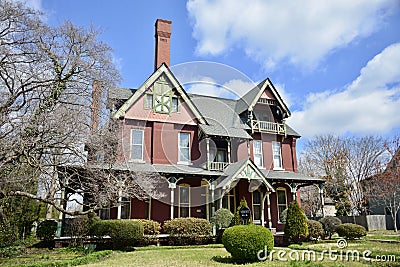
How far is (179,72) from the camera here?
2067 cm

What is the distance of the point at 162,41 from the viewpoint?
76.3ft

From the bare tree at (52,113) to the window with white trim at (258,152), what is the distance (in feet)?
31.2

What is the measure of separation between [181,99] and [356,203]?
72.2 feet

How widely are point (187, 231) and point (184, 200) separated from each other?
3360mm

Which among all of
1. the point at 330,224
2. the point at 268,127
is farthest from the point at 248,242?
the point at 268,127

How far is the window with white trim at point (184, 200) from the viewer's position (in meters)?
19.6

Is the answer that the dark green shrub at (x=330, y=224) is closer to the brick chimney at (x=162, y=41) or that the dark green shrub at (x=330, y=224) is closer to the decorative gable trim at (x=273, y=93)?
the decorative gable trim at (x=273, y=93)

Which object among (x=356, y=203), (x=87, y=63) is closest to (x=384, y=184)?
(x=356, y=203)

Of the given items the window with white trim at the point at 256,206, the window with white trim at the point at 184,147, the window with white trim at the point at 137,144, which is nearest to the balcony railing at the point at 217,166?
the window with white trim at the point at 184,147

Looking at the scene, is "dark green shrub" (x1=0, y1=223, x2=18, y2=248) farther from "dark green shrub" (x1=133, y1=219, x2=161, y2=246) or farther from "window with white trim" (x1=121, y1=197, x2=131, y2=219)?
"dark green shrub" (x1=133, y1=219, x2=161, y2=246)

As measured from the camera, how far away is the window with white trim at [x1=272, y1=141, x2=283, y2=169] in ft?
77.9

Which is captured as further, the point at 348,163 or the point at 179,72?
the point at 348,163

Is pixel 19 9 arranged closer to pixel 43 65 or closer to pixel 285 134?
pixel 43 65

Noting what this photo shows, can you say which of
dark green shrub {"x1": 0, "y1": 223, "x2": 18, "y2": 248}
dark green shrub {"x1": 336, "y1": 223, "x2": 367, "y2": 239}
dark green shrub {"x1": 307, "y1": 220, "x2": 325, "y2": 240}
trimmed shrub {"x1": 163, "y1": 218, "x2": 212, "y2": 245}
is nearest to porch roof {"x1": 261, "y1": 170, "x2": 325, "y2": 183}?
dark green shrub {"x1": 307, "y1": 220, "x2": 325, "y2": 240}
